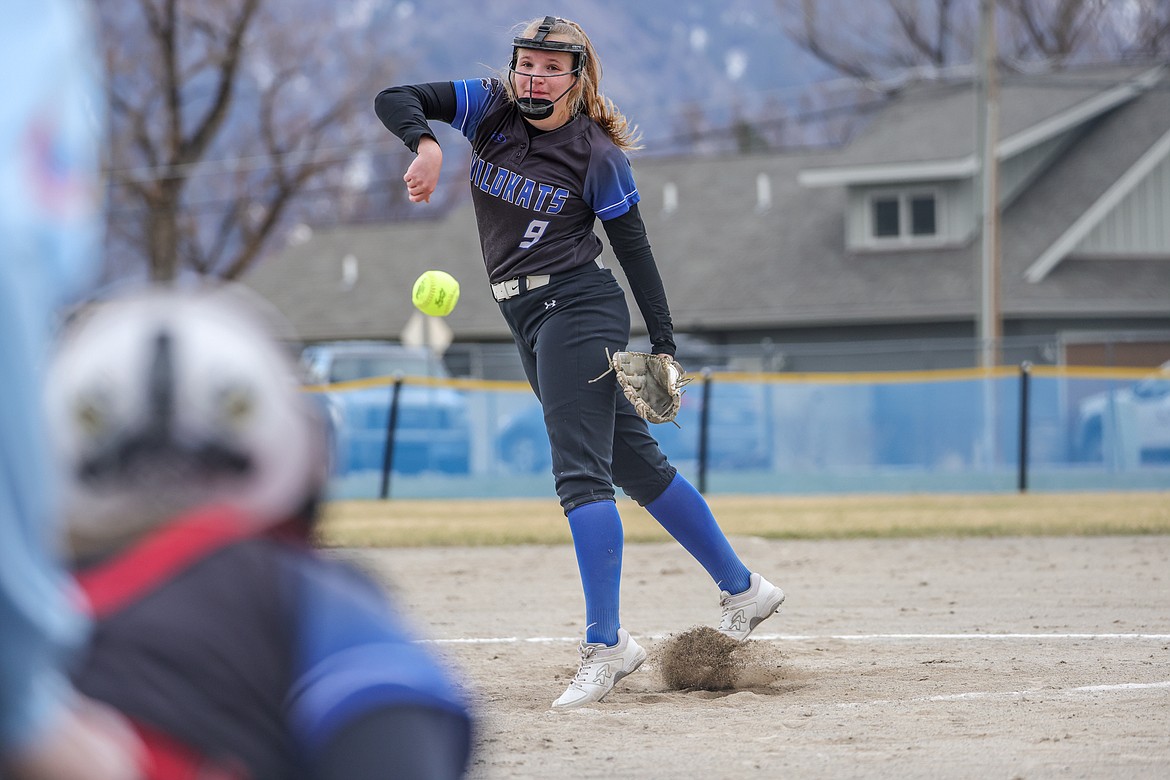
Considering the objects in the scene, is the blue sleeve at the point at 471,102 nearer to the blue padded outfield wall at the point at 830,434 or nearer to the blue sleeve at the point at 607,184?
the blue sleeve at the point at 607,184

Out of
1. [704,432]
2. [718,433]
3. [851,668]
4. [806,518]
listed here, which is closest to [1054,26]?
[718,433]

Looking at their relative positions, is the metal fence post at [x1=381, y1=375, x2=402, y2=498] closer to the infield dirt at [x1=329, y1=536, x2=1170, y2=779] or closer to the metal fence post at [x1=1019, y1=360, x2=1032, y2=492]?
the metal fence post at [x1=1019, y1=360, x2=1032, y2=492]

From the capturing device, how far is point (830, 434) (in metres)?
19.0

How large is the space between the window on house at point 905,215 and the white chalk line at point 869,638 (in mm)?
25633

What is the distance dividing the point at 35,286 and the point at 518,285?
3630 millimetres

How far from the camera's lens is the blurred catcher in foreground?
58.9 inches

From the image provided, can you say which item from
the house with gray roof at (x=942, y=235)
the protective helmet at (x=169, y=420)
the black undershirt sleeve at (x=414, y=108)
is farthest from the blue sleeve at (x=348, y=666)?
the house with gray roof at (x=942, y=235)

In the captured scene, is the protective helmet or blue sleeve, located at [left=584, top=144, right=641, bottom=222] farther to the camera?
blue sleeve, located at [left=584, top=144, right=641, bottom=222]

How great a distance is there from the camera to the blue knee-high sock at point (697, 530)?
5.09 metres

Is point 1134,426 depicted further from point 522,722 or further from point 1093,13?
point 1093,13

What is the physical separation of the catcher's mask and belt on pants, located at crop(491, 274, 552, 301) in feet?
1.70

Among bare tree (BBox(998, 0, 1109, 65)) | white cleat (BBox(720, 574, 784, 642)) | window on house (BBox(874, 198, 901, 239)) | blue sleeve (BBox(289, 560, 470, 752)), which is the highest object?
bare tree (BBox(998, 0, 1109, 65))

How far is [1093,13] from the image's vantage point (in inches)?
1754

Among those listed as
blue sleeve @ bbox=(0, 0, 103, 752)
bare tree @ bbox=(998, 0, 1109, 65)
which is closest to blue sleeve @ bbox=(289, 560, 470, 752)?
blue sleeve @ bbox=(0, 0, 103, 752)
